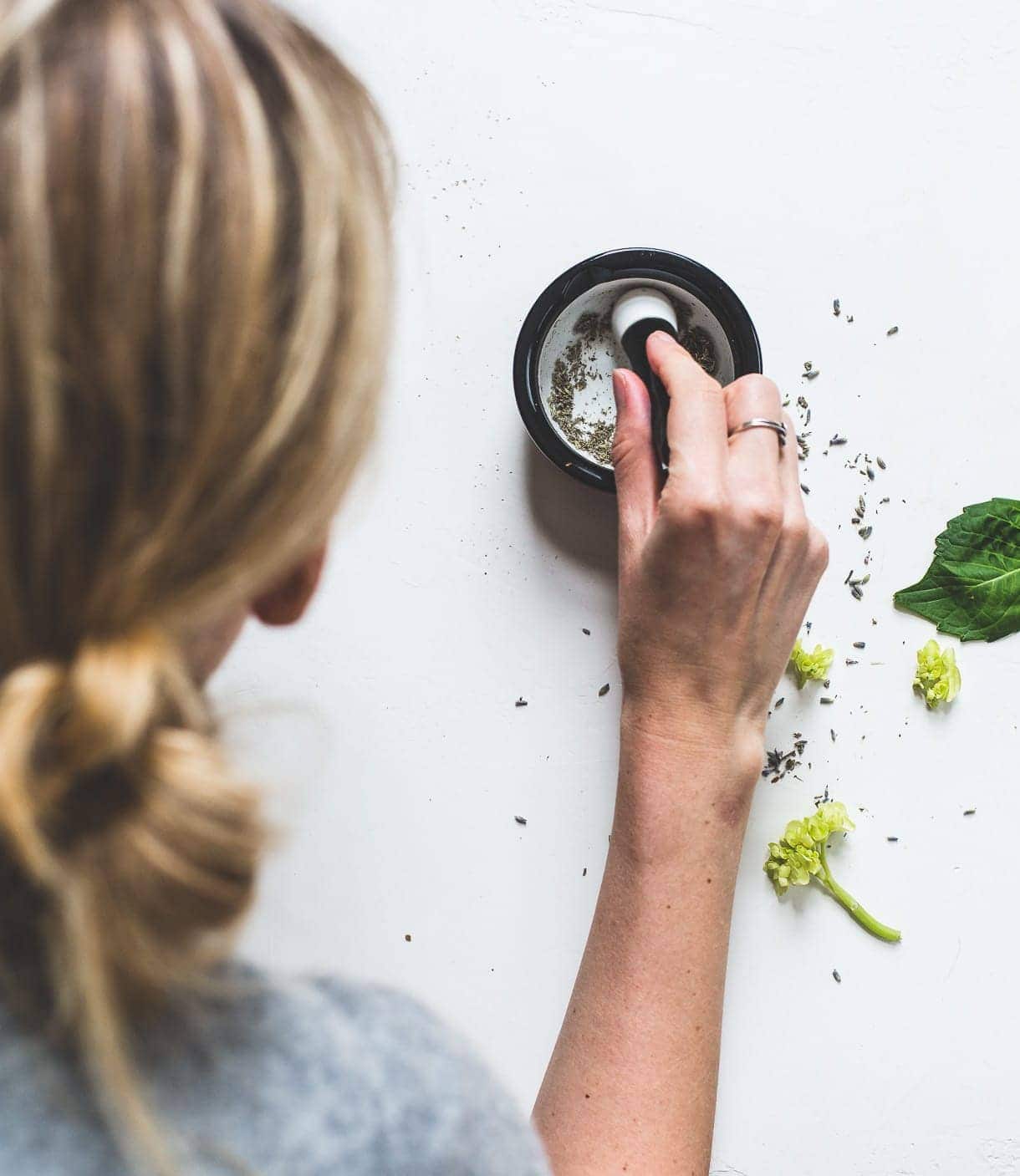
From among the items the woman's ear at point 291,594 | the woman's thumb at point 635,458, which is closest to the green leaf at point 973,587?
the woman's thumb at point 635,458

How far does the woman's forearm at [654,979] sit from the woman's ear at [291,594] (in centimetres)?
31

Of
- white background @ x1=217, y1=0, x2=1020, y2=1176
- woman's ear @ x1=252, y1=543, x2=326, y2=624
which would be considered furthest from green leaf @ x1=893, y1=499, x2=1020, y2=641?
woman's ear @ x1=252, y1=543, x2=326, y2=624

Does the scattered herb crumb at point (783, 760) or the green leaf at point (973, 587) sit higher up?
the green leaf at point (973, 587)

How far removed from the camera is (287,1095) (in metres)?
0.41

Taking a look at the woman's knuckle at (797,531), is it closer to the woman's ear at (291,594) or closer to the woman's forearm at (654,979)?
the woman's forearm at (654,979)

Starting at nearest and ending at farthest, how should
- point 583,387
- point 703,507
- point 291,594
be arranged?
point 291,594
point 703,507
point 583,387

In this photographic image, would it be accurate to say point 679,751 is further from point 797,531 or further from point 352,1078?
point 352,1078

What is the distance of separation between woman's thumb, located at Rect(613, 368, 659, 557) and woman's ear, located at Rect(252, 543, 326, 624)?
0.27 metres

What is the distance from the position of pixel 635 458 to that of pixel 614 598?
130 mm

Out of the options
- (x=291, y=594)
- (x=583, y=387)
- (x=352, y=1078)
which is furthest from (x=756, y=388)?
(x=352, y=1078)

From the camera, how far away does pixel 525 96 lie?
804mm

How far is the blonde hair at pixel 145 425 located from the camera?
336mm

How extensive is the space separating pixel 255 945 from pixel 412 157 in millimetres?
602

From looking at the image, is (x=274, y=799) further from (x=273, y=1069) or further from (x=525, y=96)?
(x=525, y=96)
